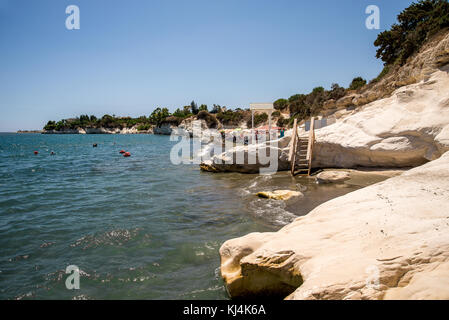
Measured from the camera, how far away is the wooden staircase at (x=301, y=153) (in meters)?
16.0

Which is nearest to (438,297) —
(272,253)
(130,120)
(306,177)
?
(272,253)

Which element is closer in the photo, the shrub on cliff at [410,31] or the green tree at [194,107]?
the shrub on cliff at [410,31]

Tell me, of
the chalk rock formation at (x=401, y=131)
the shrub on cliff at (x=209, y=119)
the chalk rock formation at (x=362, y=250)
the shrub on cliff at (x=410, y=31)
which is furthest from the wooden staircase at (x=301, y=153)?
the shrub on cliff at (x=209, y=119)

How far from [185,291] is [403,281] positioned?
154 inches

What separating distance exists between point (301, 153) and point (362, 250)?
48.5 feet

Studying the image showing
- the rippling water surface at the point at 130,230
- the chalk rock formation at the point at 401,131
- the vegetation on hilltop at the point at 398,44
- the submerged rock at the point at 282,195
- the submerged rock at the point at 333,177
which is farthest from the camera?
the vegetation on hilltop at the point at 398,44

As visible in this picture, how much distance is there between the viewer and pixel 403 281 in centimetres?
270

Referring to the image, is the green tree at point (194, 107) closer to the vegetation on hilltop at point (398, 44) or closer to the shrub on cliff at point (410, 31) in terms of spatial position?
the vegetation on hilltop at point (398, 44)

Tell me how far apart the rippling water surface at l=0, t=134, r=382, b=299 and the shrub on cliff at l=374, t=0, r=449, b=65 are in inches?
696

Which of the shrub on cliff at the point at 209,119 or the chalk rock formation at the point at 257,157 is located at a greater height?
the shrub on cliff at the point at 209,119

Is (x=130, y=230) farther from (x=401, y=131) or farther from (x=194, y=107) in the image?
(x=194, y=107)

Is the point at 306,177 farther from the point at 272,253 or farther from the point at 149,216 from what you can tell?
the point at 272,253

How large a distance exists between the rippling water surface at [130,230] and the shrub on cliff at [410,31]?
1769cm

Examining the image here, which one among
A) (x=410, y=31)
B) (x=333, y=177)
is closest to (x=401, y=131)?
(x=333, y=177)
